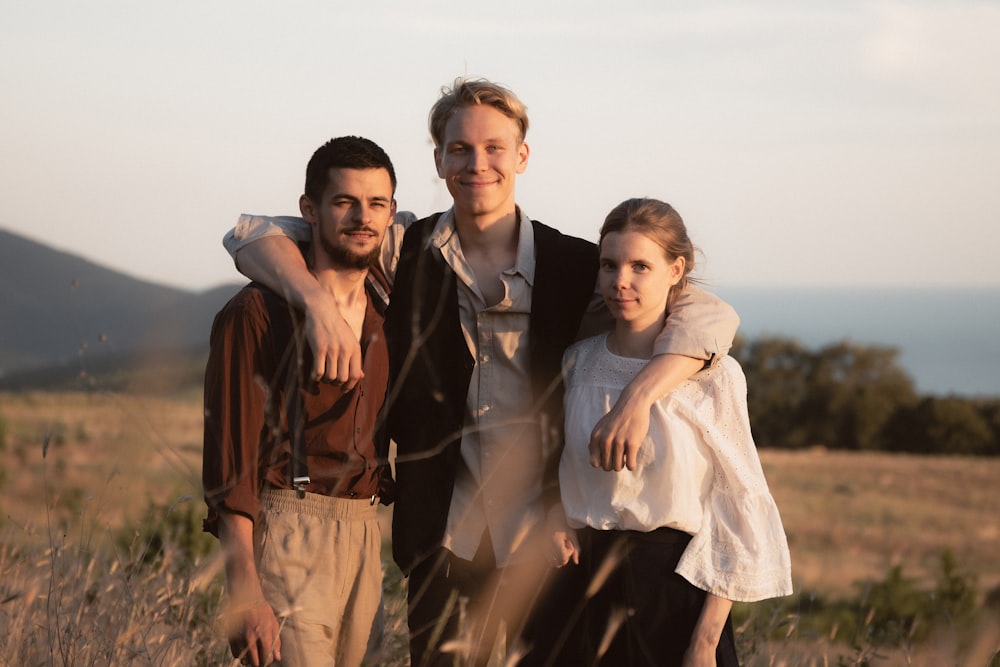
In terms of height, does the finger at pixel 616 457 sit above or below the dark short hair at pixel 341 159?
below

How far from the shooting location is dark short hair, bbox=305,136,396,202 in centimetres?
324

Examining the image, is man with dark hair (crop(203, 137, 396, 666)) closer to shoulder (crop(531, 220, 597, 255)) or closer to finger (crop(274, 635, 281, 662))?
finger (crop(274, 635, 281, 662))

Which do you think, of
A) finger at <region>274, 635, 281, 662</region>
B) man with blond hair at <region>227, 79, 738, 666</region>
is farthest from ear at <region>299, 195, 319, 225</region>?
finger at <region>274, 635, 281, 662</region>

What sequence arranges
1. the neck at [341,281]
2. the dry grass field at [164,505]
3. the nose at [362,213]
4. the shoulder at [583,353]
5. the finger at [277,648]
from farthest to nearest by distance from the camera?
the shoulder at [583,353], the neck at [341,281], the nose at [362,213], the finger at [277,648], the dry grass field at [164,505]

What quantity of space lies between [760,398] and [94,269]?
183 ft

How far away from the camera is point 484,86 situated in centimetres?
368

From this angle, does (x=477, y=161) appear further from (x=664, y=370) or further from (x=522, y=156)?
(x=664, y=370)

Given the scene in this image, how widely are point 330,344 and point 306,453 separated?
314 mm

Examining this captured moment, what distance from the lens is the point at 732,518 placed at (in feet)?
10.5

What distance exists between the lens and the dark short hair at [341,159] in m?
3.24

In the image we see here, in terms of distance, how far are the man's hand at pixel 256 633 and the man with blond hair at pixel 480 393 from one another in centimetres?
67

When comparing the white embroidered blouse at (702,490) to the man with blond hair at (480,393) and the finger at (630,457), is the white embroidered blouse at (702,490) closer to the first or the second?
the finger at (630,457)

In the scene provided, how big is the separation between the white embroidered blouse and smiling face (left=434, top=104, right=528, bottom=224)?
739 millimetres

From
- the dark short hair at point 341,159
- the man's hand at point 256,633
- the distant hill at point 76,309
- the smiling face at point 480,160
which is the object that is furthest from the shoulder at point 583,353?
the man's hand at point 256,633
